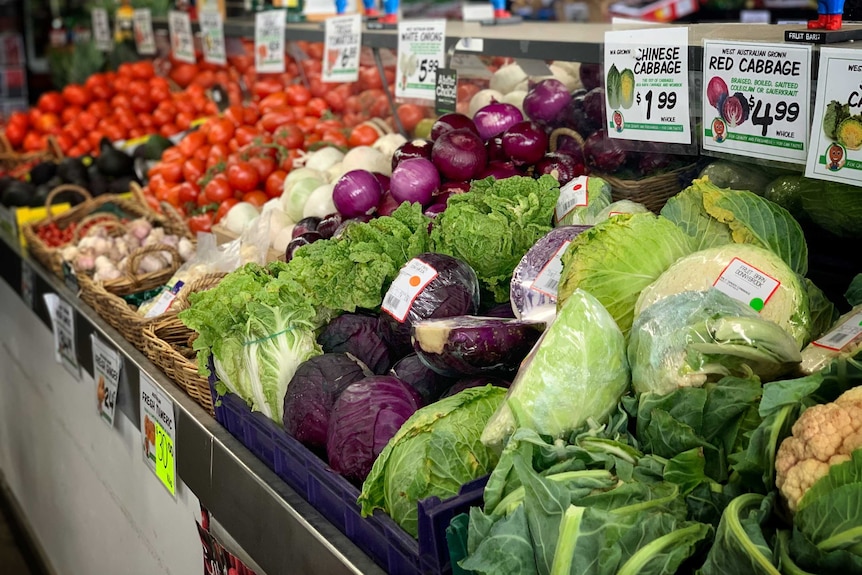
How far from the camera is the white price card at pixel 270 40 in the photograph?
4.01 metres

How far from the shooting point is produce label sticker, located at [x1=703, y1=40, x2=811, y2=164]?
1558mm

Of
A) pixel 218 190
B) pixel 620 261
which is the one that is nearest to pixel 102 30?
pixel 218 190

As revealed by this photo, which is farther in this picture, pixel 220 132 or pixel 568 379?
pixel 220 132

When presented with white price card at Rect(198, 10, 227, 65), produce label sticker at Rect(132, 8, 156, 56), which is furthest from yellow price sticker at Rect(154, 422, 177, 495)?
produce label sticker at Rect(132, 8, 156, 56)

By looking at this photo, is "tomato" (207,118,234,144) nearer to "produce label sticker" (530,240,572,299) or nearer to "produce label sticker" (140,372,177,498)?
"produce label sticker" (140,372,177,498)

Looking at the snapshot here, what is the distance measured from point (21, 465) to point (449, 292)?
313 cm

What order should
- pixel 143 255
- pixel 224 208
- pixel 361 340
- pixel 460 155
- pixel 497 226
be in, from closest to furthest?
pixel 361 340 → pixel 497 226 → pixel 460 155 → pixel 143 255 → pixel 224 208

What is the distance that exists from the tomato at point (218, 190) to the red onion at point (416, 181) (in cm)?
143

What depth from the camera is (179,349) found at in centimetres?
237

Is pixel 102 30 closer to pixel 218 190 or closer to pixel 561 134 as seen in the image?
pixel 218 190

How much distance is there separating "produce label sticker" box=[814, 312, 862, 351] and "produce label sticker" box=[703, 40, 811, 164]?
0.37 metres

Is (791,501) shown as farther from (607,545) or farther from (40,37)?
(40,37)

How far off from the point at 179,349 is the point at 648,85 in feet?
4.73

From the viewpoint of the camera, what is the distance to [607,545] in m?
1.07
